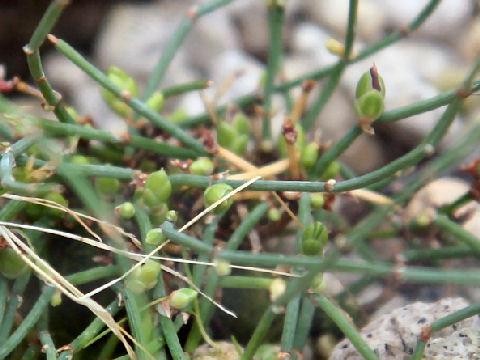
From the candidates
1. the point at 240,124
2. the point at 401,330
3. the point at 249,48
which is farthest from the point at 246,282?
the point at 249,48

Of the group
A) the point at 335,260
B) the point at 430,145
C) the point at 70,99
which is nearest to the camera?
the point at 335,260

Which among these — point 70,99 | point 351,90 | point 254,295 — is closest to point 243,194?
point 254,295

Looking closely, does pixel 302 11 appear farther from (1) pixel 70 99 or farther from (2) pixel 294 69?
(1) pixel 70 99

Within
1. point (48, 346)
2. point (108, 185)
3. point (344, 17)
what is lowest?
point (48, 346)

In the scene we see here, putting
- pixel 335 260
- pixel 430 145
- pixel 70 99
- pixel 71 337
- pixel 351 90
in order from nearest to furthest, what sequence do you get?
pixel 335 260 < pixel 430 145 < pixel 71 337 < pixel 351 90 < pixel 70 99

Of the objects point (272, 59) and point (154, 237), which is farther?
point (272, 59)

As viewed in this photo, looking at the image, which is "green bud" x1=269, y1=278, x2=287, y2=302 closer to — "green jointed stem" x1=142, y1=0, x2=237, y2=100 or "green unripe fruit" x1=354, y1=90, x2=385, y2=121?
"green unripe fruit" x1=354, y1=90, x2=385, y2=121

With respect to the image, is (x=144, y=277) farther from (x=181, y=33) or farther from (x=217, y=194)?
(x=181, y=33)
